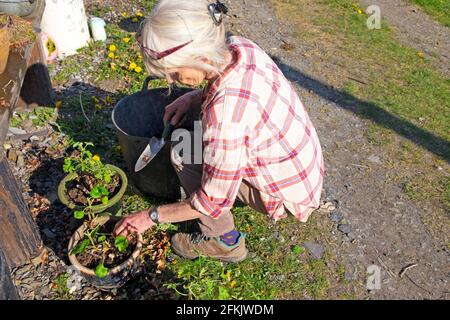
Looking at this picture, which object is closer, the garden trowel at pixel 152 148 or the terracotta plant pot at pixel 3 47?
the garden trowel at pixel 152 148

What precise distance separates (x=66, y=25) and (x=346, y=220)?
2.91 metres

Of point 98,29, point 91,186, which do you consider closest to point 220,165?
point 91,186

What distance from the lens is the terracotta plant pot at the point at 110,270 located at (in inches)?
88.3

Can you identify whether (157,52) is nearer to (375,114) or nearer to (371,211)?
(371,211)

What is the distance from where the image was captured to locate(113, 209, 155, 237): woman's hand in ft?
7.23

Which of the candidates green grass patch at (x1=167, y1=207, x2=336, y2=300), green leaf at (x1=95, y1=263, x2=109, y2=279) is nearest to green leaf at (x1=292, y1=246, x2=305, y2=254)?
green grass patch at (x1=167, y1=207, x2=336, y2=300)

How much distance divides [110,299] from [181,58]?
1.38 metres

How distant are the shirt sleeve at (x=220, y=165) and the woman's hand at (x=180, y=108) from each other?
2.17 feet

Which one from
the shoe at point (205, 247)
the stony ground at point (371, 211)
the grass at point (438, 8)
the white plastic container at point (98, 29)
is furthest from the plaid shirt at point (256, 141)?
the grass at point (438, 8)

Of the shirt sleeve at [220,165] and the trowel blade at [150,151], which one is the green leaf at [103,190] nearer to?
the trowel blade at [150,151]

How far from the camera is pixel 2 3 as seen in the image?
323 centimetres

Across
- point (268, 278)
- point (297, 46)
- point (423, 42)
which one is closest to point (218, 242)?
point (268, 278)

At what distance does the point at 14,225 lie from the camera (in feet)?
7.78
